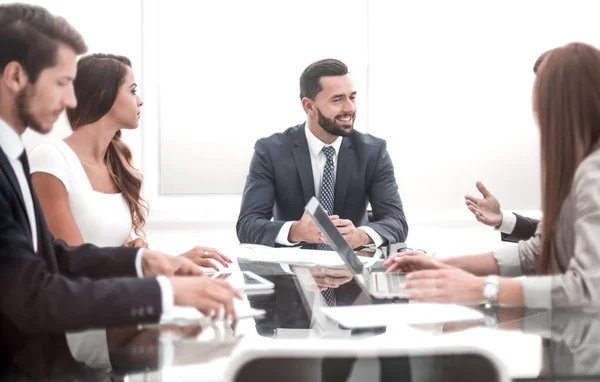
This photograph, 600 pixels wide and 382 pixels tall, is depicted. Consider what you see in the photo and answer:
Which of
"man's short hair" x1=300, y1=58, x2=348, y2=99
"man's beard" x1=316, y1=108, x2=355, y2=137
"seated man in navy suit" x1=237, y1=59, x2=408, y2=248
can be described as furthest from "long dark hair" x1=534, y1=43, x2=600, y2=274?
"man's short hair" x1=300, y1=58, x2=348, y2=99

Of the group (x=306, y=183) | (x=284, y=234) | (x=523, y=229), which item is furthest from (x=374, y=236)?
(x=523, y=229)

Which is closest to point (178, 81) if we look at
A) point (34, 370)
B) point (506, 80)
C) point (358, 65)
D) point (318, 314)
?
point (358, 65)

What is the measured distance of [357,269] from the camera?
2127mm

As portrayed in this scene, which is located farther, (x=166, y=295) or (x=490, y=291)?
(x=490, y=291)

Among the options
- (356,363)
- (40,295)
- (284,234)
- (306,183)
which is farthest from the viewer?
(306,183)

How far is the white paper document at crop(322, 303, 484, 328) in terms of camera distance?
1.56 meters

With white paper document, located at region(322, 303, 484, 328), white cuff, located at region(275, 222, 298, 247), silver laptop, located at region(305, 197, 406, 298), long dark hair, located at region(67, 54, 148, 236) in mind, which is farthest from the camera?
white cuff, located at region(275, 222, 298, 247)

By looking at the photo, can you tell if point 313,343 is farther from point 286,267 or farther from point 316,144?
point 316,144

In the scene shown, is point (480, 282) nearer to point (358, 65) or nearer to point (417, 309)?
point (417, 309)

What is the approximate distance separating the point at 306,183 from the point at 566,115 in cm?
195

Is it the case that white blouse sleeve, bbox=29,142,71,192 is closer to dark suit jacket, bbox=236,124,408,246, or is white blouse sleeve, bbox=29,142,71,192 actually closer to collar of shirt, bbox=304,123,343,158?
dark suit jacket, bbox=236,124,408,246

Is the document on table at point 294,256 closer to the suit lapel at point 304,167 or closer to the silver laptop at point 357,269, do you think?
the silver laptop at point 357,269

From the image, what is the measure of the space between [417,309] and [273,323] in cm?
34

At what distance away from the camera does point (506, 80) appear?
479 cm
